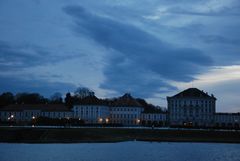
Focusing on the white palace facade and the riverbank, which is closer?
the riverbank

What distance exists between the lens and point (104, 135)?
78375mm

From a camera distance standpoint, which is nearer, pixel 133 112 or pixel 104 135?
pixel 104 135

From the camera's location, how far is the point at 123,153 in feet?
173

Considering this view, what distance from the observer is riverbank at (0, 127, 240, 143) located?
72.0 meters

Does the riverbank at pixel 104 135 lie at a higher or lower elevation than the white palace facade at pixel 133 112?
lower

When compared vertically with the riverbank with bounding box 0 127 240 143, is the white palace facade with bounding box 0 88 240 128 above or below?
above

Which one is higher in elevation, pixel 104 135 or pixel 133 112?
pixel 133 112

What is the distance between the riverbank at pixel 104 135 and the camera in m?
72.0

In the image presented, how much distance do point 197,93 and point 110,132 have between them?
232 ft

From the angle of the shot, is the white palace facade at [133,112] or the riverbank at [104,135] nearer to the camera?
the riverbank at [104,135]

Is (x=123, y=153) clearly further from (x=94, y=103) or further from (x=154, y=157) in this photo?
(x=94, y=103)

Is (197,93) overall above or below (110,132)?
above

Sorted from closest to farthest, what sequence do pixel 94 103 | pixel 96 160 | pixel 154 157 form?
1. pixel 96 160
2. pixel 154 157
3. pixel 94 103

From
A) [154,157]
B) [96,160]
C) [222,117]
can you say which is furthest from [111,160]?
[222,117]
